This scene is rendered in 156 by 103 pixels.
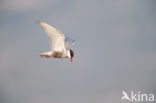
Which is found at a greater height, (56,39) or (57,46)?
(56,39)

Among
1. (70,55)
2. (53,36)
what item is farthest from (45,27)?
(70,55)

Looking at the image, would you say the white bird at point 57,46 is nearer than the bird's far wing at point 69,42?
Yes

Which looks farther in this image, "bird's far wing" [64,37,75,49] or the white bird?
"bird's far wing" [64,37,75,49]

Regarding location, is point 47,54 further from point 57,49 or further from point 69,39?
point 69,39

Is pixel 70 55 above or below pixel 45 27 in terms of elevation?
below

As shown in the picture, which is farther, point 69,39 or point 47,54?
point 69,39

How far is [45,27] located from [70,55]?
0.77 metres

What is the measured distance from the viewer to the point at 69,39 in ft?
21.9

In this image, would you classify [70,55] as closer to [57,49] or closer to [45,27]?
[57,49]

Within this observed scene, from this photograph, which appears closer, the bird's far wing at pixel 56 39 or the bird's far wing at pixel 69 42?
the bird's far wing at pixel 56 39

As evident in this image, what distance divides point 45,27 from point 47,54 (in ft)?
1.78

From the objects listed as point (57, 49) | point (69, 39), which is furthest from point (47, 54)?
point (69, 39)

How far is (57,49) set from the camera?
629 cm

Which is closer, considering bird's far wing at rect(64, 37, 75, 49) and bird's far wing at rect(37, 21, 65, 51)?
bird's far wing at rect(37, 21, 65, 51)
